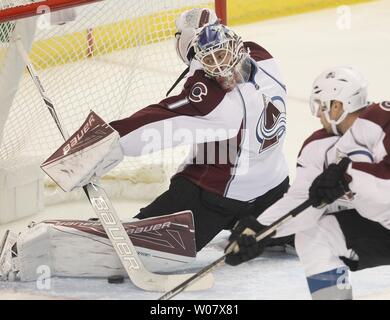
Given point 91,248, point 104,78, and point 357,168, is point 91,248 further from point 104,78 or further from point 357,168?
point 357,168

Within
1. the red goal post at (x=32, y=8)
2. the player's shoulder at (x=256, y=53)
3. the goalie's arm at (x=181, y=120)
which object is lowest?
the goalie's arm at (x=181, y=120)

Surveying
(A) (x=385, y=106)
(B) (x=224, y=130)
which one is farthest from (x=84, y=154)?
(A) (x=385, y=106)

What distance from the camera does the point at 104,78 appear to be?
4473 millimetres

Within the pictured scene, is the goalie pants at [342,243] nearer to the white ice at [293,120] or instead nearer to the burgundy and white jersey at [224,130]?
the white ice at [293,120]

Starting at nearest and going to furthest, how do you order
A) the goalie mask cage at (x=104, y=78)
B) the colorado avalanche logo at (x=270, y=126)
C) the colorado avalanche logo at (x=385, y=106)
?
the colorado avalanche logo at (x=385, y=106), the colorado avalanche logo at (x=270, y=126), the goalie mask cage at (x=104, y=78)

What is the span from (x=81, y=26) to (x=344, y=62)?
5.91 feet

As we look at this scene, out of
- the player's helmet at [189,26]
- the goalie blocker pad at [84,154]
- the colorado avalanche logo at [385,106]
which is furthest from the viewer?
the player's helmet at [189,26]

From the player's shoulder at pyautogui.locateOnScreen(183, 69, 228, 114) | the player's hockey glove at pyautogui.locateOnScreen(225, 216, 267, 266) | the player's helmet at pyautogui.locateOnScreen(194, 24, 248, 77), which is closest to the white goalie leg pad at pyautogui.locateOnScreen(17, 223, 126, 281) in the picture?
the player's shoulder at pyautogui.locateOnScreen(183, 69, 228, 114)

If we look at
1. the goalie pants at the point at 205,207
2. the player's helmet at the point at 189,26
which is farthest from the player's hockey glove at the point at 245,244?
the player's helmet at the point at 189,26

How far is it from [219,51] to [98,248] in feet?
2.17

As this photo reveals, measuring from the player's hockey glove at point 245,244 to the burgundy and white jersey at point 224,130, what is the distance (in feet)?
1.89

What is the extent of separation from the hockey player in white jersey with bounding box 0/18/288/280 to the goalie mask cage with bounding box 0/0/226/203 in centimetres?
63

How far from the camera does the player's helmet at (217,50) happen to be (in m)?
3.52

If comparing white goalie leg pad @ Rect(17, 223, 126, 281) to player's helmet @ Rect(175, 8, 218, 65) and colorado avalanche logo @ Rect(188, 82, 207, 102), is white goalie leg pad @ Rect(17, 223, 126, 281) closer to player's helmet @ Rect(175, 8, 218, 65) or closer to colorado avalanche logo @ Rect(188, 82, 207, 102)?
colorado avalanche logo @ Rect(188, 82, 207, 102)
